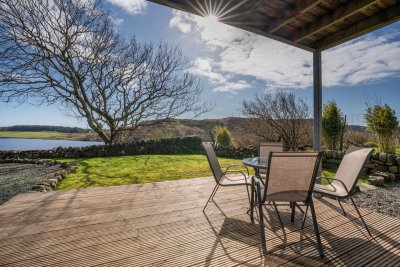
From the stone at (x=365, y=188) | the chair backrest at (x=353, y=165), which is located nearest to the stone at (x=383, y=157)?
the stone at (x=365, y=188)

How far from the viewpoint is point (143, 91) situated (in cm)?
1288

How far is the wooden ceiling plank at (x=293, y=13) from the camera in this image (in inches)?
119

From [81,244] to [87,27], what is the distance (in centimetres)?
1151

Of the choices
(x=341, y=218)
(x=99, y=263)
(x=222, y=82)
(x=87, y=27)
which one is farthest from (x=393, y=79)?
(x=87, y=27)

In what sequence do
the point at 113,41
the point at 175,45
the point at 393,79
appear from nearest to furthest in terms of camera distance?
the point at 393,79 < the point at 113,41 < the point at 175,45

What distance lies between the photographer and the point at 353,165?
2.67m

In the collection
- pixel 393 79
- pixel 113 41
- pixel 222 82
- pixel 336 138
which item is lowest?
pixel 336 138

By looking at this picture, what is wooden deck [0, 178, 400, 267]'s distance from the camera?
1.98m

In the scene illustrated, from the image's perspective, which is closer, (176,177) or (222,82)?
(176,177)

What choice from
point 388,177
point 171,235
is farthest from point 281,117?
point 171,235

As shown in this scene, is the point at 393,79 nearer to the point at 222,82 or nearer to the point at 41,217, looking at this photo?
the point at 222,82

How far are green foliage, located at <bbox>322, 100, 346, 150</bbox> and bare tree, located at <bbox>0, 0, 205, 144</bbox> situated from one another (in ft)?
25.5

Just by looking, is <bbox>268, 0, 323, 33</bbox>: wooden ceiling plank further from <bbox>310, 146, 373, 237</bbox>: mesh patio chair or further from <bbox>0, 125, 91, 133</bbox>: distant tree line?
<bbox>0, 125, 91, 133</bbox>: distant tree line

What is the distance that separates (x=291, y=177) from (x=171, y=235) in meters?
1.45
